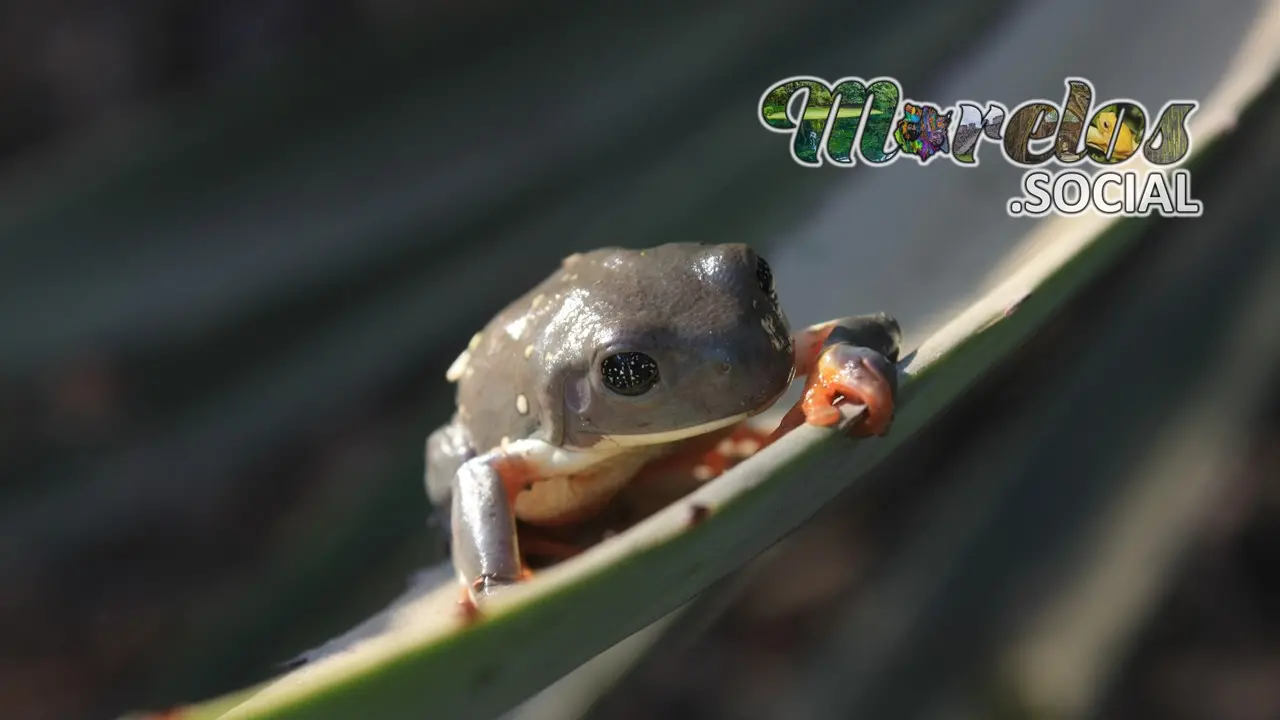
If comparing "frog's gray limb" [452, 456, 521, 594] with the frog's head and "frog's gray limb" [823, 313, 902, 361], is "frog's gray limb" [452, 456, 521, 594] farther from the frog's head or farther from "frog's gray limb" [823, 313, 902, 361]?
"frog's gray limb" [823, 313, 902, 361]

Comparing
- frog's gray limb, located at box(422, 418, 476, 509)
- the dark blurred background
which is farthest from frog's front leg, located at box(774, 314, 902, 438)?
frog's gray limb, located at box(422, 418, 476, 509)

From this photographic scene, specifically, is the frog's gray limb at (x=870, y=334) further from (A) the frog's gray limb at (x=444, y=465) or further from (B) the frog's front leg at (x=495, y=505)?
(A) the frog's gray limb at (x=444, y=465)

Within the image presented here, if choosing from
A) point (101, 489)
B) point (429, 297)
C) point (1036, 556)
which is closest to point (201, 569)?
point (101, 489)

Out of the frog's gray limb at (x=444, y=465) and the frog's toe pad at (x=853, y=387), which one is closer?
the frog's toe pad at (x=853, y=387)

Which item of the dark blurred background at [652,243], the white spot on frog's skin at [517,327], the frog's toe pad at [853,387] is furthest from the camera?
the dark blurred background at [652,243]

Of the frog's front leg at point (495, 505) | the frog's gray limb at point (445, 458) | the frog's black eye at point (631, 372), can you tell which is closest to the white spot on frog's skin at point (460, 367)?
the frog's gray limb at point (445, 458)

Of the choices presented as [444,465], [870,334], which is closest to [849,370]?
[870,334]

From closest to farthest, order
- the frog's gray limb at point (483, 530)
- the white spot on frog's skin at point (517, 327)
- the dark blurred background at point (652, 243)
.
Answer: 1. the frog's gray limb at point (483, 530)
2. the white spot on frog's skin at point (517, 327)
3. the dark blurred background at point (652, 243)
